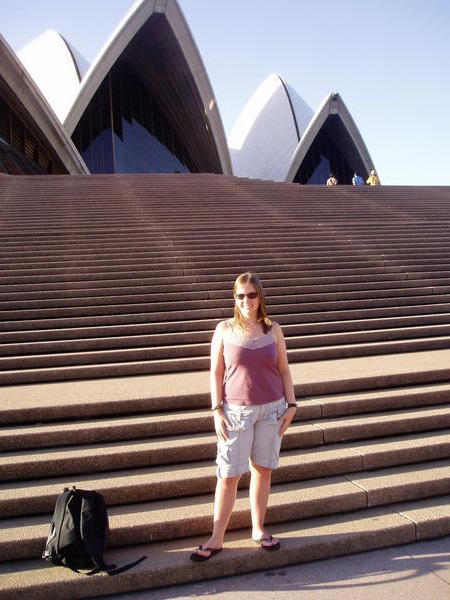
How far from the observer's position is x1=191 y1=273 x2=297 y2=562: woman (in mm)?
2512

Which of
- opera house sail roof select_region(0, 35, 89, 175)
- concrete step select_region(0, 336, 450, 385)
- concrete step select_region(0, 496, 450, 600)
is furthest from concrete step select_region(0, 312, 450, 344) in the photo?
opera house sail roof select_region(0, 35, 89, 175)

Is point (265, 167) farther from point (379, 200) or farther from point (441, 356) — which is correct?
point (441, 356)

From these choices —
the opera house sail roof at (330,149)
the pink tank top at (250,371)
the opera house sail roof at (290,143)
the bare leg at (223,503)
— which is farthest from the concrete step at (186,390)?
the opera house sail roof at (290,143)

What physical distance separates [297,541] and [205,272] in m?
4.80

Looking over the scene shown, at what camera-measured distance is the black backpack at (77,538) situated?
247cm

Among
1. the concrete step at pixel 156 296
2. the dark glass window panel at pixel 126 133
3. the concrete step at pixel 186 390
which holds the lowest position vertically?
the concrete step at pixel 186 390

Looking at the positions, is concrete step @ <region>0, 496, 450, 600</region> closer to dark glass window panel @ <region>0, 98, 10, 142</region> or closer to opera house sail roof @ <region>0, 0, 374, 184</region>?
opera house sail roof @ <region>0, 0, 374, 184</region>

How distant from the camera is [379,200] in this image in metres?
12.6

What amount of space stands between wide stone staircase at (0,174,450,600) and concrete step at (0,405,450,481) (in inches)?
0.5

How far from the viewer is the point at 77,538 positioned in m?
2.47

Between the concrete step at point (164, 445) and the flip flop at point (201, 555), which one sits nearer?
the flip flop at point (201, 555)

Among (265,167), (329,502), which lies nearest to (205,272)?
(329,502)

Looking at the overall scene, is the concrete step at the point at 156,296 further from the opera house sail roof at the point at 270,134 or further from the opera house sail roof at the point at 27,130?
the opera house sail roof at the point at 270,134

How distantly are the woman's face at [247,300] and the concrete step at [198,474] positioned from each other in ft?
4.13
